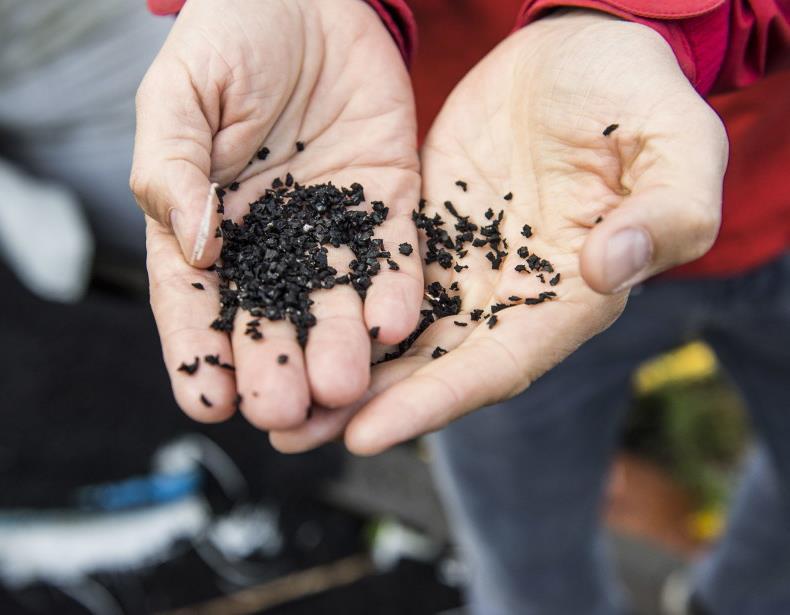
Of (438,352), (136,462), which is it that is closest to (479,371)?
(438,352)

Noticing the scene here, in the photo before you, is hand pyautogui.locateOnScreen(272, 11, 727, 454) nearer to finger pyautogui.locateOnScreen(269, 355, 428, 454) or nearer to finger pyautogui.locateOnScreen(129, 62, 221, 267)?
finger pyautogui.locateOnScreen(269, 355, 428, 454)

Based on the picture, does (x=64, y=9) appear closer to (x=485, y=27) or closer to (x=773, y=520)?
(x=485, y=27)

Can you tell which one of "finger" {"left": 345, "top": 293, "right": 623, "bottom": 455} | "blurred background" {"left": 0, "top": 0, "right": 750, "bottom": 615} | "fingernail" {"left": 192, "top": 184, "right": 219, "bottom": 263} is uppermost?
"fingernail" {"left": 192, "top": 184, "right": 219, "bottom": 263}

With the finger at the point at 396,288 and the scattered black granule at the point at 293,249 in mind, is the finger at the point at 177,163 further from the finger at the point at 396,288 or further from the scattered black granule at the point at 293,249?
the finger at the point at 396,288

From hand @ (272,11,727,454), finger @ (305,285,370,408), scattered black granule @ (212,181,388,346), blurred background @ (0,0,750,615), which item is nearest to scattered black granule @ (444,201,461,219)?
hand @ (272,11,727,454)

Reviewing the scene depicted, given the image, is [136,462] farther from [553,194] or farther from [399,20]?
A: [553,194]

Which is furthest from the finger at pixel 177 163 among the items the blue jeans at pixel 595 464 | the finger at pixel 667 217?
the blue jeans at pixel 595 464
